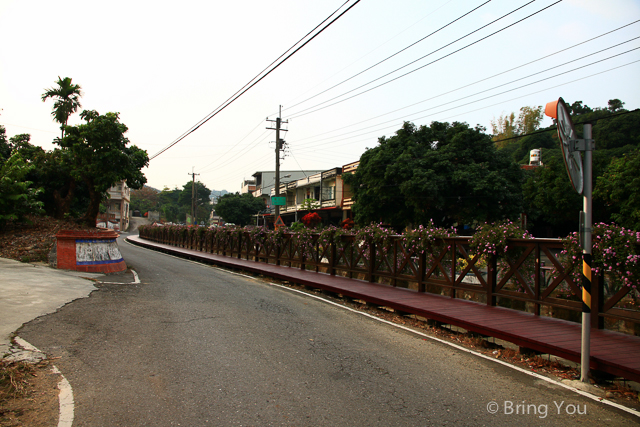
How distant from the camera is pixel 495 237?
8.46m

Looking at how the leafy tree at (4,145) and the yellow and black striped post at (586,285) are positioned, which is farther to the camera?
the leafy tree at (4,145)

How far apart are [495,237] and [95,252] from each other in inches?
485

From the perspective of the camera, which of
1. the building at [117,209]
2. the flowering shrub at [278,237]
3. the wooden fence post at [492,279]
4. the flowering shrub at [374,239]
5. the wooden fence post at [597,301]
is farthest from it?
the building at [117,209]

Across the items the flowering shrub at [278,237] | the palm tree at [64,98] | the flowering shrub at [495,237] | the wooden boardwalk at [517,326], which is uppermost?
the palm tree at [64,98]

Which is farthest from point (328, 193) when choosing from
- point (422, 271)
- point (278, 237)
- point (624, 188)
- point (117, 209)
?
point (117, 209)

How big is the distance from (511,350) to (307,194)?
4898cm

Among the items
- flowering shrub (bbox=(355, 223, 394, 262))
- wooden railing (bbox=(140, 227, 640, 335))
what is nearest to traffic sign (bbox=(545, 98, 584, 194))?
wooden railing (bbox=(140, 227, 640, 335))

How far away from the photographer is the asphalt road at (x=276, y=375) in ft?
13.5

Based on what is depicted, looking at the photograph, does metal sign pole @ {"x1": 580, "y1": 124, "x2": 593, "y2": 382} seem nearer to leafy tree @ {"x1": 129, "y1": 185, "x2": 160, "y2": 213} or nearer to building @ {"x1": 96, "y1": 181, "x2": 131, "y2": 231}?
building @ {"x1": 96, "y1": 181, "x2": 131, "y2": 231}

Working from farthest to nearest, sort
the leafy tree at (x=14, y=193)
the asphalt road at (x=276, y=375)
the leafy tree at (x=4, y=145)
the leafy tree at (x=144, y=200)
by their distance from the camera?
the leafy tree at (x=144, y=200), the leafy tree at (x=4, y=145), the leafy tree at (x=14, y=193), the asphalt road at (x=276, y=375)

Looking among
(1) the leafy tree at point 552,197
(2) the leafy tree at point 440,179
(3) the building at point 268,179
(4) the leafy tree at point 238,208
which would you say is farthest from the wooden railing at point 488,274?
(3) the building at point 268,179

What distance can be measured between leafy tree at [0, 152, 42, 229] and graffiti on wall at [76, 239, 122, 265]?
129 inches

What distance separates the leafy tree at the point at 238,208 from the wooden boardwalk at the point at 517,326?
60.1 m

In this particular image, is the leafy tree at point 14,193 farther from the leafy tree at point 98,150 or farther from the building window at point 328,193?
the building window at point 328,193
